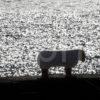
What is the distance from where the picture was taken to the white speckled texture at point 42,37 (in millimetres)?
32156

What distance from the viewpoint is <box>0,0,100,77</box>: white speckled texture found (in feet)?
105

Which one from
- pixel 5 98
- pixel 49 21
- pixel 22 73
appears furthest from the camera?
pixel 49 21

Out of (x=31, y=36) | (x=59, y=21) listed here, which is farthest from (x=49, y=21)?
(x=31, y=36)

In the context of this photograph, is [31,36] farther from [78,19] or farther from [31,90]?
[31,90]

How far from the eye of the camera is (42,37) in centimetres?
4631

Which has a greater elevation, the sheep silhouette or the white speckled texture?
the sheep silhouette

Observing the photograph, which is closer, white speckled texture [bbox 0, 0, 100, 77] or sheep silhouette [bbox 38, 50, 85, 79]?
sheep silhouette [bbox 38, 50, 85, 79]

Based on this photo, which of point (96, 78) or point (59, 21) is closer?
point (96, 78)

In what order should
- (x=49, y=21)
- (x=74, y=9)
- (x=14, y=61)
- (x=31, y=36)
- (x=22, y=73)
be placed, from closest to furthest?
(x=22, y=73)
(x=14, y=61)
(x=31, y=36)
(x=49, y=21)
(x=74, y=9)

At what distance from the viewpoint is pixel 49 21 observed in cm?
5866

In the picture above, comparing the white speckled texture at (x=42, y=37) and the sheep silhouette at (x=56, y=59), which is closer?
the sheep silhouette at (x=56, y=59)

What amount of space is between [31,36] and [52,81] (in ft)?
115

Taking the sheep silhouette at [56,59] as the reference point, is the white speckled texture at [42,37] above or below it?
below

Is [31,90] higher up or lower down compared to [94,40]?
higher up
